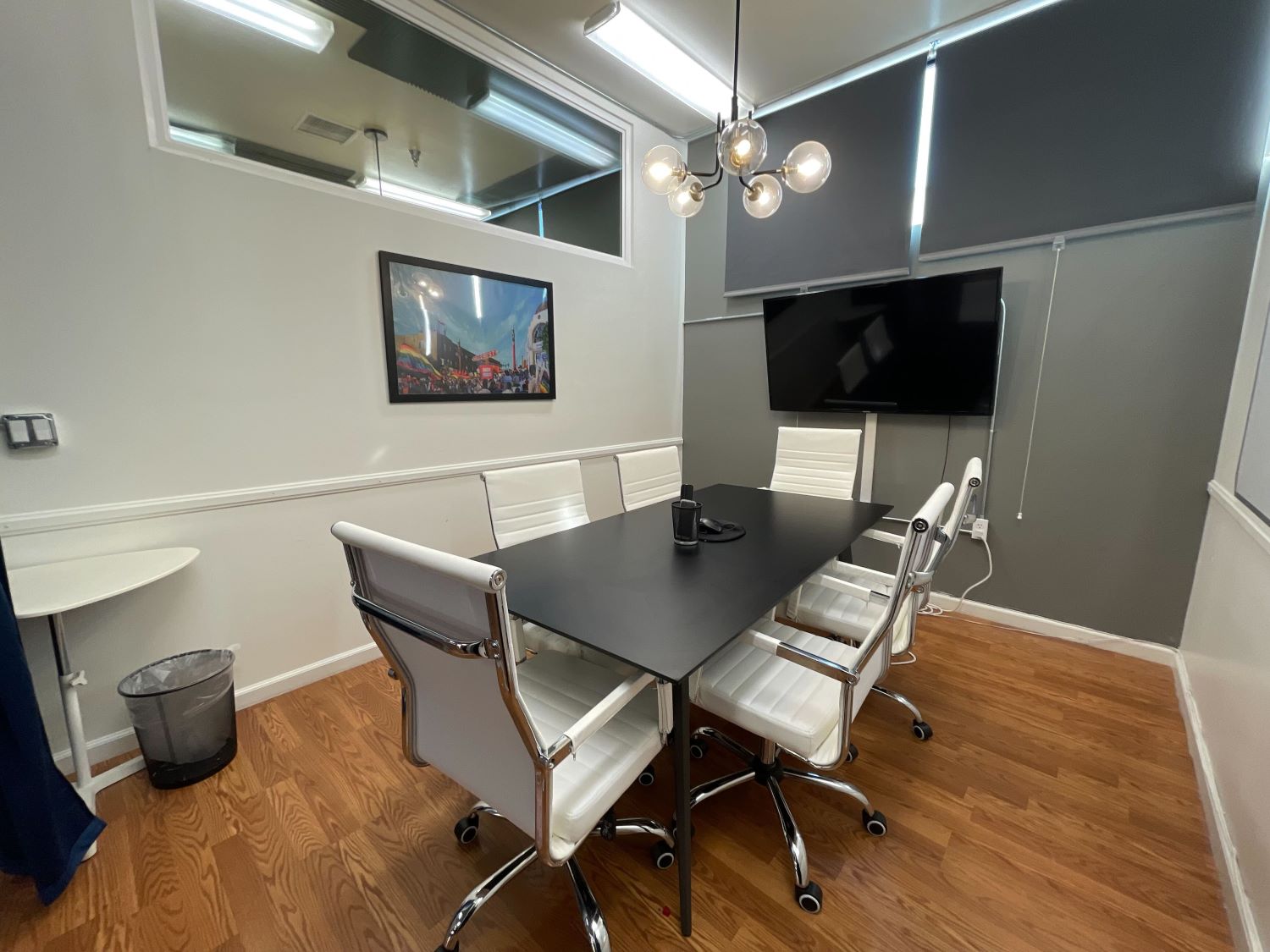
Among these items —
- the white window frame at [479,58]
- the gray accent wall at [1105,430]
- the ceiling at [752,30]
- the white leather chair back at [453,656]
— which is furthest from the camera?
the ceiling at [752,30]

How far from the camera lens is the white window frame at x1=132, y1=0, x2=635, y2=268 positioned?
1.74 meters

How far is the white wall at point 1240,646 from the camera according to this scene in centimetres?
126

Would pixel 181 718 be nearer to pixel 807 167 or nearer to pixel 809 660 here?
pixel 809 660

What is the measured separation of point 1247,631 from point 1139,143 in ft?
7.15

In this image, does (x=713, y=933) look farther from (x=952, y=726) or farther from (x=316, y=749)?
(x=316, y=749)

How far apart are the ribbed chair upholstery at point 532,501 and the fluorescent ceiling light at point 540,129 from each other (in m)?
2.26

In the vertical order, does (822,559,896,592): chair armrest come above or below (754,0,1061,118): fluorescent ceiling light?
below

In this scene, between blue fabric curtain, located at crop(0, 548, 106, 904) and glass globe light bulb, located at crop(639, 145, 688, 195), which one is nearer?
blue fabric curtain, located at crop(0, 548, 106, 904)

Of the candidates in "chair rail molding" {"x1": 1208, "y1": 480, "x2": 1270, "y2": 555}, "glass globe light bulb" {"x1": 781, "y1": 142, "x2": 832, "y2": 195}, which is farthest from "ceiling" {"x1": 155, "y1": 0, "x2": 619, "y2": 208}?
"chair rail molding" {"x1": 1208, "y1": 480, "x2": 1270, "y2": 555}

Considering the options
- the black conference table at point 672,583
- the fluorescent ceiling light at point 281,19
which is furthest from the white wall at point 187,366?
the black conference table at point 672,583

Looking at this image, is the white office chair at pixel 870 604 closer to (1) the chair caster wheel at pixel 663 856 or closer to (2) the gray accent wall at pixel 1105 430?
(1) the chair caster wheel at pixel 663 856

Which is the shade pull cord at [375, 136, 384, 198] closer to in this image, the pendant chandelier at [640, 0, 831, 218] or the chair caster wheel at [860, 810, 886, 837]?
the pendant chandelier at [640, 0, 831, 218]

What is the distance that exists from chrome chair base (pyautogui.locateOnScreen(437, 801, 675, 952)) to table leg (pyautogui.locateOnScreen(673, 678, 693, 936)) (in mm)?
207

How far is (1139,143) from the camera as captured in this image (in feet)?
7.37
